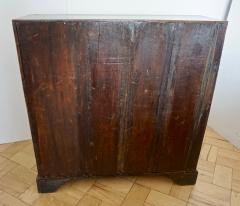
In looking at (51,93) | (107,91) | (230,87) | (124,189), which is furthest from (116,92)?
(230,87)

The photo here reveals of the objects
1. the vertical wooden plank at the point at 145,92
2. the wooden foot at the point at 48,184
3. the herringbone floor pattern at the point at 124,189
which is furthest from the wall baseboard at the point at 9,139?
the vertical wooden plank at the point at 145,92

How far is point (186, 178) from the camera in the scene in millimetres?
1347

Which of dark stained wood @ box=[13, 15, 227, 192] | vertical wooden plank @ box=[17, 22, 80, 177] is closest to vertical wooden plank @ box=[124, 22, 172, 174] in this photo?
dark stained wood @ box=[13, 15, 227, 192]

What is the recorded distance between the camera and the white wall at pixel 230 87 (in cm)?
160

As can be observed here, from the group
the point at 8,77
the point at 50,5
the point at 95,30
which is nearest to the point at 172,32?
the point at 95,30

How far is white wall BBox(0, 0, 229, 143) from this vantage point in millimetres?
1376

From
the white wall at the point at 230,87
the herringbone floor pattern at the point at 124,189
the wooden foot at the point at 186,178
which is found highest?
the white wall at the point at 230,87

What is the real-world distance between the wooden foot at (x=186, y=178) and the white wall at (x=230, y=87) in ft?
1.87

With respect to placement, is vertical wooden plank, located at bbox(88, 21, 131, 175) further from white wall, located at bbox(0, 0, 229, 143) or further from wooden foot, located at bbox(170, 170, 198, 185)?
white wall, located at bbox(0, 0, 229, 143)

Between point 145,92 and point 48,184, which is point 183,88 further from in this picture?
point 48,184

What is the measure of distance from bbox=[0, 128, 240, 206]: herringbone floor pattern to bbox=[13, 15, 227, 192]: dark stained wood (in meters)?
0.10

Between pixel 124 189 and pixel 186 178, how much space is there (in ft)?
1.15

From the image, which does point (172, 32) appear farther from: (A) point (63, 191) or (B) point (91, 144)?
(A) point (63, 191)

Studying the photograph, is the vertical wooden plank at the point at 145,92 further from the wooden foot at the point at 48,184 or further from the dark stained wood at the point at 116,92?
the wooden foot at the point at 48,184
